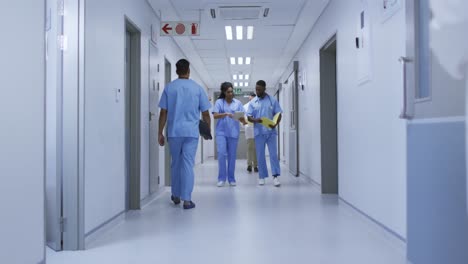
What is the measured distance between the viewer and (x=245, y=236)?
3.24m

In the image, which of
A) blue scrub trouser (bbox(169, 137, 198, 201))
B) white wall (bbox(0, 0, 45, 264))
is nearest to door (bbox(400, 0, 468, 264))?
white wall (bbox(0, 0, 45, 264))

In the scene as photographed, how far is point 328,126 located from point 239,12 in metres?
1.87

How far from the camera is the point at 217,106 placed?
6.81 meters

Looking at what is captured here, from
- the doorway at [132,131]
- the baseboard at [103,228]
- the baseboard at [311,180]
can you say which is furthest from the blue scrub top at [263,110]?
the baseboard at [103,228]

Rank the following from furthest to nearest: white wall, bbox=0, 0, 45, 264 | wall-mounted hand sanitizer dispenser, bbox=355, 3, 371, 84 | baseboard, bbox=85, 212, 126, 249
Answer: wall-mounted hand sanitizer dispenser, bbox=355, 3, 371, 84 < baseboard, bbox=85, 212, 126, 249 < white wall, bbox=0, 0, 45, 264

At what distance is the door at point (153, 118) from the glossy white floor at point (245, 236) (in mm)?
355

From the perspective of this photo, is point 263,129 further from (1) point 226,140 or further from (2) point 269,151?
(1) point 226,140

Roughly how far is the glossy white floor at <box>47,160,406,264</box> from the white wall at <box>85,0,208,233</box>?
266 mm

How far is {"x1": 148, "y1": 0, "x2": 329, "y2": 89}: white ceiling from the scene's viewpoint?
214 inches

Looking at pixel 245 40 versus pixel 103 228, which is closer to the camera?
pixel 103 228

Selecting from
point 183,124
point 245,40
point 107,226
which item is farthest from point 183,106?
point 245,40

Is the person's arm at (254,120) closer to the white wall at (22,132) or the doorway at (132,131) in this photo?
the doorway at (132,131)

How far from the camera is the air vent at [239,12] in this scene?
5539 millimetres

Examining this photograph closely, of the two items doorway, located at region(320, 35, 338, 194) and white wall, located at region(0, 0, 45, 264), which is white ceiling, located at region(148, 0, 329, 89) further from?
white wall, located at region(0, 0, 45, 264)
